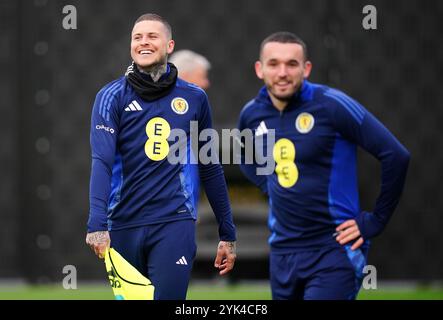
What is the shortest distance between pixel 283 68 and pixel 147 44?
2.97 ft

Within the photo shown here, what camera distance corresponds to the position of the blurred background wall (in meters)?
8.46

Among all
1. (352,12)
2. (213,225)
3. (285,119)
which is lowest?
(213,225)

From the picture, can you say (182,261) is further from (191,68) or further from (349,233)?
(191,68)

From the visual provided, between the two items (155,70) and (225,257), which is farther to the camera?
(225,257)

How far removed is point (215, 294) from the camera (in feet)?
26.9

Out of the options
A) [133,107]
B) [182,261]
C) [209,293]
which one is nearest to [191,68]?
[209,293]

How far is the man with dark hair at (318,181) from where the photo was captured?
5.37m

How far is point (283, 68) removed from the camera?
5.48 metres

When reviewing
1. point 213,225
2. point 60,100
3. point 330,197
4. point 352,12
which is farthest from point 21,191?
point 330,197

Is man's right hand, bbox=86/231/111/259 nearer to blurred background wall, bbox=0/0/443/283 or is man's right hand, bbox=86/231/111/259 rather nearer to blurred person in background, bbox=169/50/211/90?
blurred person in background, bbox=169/50/211/90

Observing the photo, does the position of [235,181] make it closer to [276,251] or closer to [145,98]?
[276,251]

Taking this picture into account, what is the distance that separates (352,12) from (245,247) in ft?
7.28

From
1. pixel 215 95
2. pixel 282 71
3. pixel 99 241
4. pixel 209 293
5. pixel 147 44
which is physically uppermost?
pixel 147 44

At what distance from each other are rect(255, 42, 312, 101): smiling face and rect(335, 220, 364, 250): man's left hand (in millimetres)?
782
